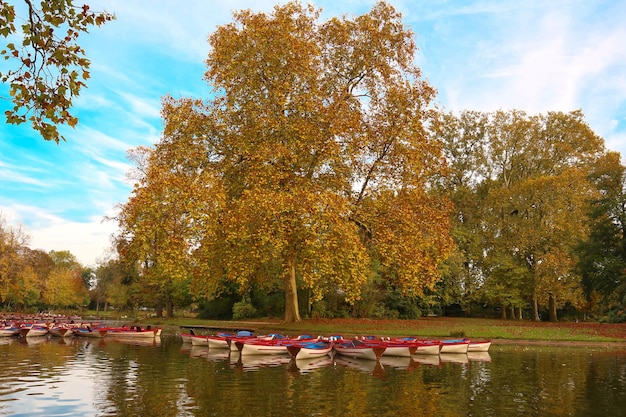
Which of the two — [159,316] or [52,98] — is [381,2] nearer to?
[52,98]

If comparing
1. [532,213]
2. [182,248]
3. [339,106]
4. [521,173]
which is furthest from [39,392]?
[521,173]

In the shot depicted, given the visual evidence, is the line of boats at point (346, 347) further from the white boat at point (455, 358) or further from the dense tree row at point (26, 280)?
the dense tree row at point (26, 280)

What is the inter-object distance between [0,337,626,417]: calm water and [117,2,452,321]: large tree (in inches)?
384

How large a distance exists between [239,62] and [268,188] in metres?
10.0

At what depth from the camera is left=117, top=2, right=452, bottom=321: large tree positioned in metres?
34.8

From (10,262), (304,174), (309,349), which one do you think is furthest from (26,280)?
(309,349)

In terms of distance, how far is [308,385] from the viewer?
59.4ft

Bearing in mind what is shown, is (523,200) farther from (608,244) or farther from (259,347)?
(259,347)

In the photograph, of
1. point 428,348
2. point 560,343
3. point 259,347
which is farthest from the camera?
point 560,343

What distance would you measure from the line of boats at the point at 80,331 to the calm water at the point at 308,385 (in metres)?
11.1

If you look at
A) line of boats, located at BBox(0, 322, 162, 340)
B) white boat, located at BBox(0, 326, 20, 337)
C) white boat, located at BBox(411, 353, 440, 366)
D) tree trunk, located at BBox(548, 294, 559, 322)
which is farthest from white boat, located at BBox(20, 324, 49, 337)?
tree trunk, located at BBox(548, 294, 559, 322)

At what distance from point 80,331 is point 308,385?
30.5 metres

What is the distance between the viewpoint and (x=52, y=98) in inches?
457

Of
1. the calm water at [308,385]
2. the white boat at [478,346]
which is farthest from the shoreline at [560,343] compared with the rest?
the white boat at [478,346]
